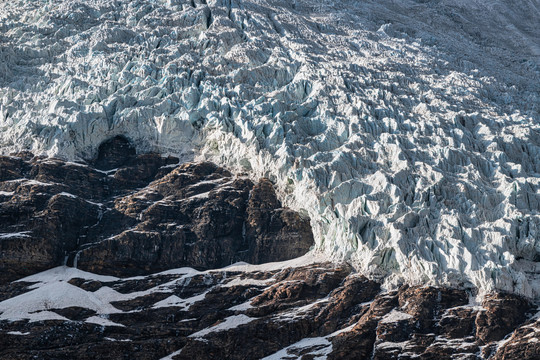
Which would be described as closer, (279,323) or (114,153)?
(279,323)

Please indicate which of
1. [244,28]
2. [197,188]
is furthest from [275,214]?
[244,28]

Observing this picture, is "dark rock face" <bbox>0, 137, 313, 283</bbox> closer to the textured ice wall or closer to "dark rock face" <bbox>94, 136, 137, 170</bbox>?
"dark rock face" <bbox>94, 136, 137, 170</bbox>

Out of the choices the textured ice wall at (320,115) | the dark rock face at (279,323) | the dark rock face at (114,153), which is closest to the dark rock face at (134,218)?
the dark rock face at (114,153)

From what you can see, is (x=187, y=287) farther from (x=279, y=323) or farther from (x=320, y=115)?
(x=320, y=115)

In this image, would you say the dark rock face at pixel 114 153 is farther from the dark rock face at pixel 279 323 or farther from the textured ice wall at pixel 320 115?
the dark rock face at pixel 279 323

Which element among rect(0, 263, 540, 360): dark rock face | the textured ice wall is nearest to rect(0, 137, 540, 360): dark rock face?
rect(0, 263, 540, 360): dark rock face

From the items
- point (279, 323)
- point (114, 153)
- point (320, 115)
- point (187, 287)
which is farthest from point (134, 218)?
point (320, 115)

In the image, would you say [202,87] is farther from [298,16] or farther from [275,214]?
[298,16]
